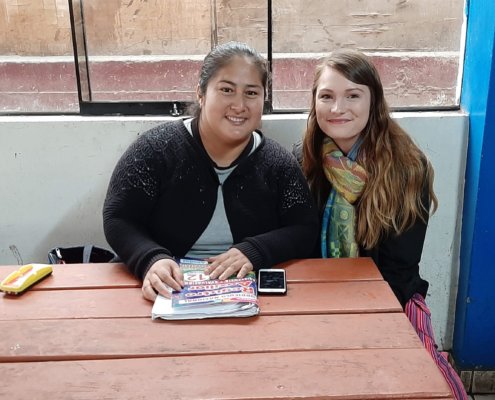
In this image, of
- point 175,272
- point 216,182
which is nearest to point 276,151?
point 216,182

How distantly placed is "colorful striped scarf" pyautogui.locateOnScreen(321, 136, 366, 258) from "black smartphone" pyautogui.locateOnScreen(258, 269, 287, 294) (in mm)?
401

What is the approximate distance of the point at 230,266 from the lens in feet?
5.48

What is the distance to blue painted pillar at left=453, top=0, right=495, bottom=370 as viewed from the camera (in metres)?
2.13

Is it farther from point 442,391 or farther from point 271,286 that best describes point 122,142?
point 442,391

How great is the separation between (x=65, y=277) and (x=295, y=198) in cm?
78

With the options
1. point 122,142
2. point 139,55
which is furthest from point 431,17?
point 122,142

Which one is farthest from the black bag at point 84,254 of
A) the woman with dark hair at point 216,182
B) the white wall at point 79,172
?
the woman with dark hair at point 216,182

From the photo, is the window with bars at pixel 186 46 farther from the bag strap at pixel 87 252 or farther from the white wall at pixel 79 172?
the bag strap at pixel 87 252

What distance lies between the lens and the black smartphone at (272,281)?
5.20ft

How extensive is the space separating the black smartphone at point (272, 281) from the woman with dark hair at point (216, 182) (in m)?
A: 0.13

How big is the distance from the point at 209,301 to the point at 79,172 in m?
1.11

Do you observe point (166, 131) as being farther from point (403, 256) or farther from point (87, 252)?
point (403, 256)

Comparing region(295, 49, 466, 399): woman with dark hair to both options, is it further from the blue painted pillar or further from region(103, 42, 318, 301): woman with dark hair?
the blue painted pillar

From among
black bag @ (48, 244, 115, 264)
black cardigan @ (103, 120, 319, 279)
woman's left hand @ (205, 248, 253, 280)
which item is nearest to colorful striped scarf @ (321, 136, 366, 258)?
black cardigan @ (103, 120, 319, 279)
